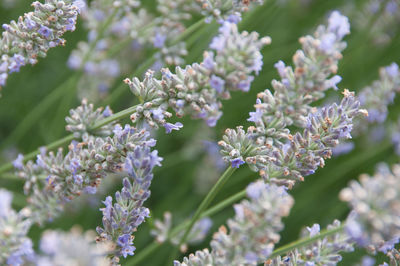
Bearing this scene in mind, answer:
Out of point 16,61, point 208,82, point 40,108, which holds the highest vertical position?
point 40,108

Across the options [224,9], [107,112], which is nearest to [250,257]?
[107,112]

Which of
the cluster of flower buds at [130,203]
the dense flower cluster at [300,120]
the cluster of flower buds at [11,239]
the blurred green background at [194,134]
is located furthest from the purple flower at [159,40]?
the cluster of flower buds at [11,239]

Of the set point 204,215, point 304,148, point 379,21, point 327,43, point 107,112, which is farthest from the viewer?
point 379,21

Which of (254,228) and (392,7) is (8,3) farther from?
(254,228)

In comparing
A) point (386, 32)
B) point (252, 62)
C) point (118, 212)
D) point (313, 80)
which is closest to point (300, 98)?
point (313, 80)

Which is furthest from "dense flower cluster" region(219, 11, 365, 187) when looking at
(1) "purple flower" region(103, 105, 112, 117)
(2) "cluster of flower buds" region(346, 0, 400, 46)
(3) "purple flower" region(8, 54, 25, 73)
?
(2) "cluster of flower buds" region(346, 0, 400, 46)

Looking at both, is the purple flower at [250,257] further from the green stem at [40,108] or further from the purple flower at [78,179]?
the green stem at [40,108]
